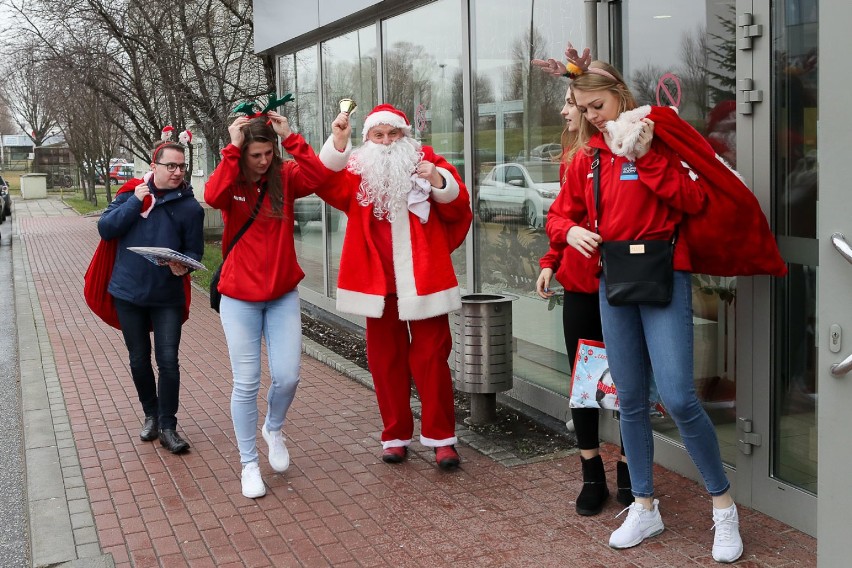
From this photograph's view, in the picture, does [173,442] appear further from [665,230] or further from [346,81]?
[346,81]

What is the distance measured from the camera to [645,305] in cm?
420

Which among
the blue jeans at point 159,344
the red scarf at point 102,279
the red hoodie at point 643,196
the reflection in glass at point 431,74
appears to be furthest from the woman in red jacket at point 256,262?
the reflection in glass at point 431,74

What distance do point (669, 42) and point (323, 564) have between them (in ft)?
9.86

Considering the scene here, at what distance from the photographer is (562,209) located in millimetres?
4617

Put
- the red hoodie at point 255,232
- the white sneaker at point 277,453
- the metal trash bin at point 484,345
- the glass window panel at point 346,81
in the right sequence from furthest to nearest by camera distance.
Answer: the glass window panel at point 346,81, the metal trash bin at point 484,345, the white sneaker at point 277,453, the red hoodie at point 255,232

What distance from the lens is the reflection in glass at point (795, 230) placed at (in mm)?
4301

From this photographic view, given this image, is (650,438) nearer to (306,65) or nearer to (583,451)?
(583,451)

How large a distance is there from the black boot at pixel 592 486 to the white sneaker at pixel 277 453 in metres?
1.63

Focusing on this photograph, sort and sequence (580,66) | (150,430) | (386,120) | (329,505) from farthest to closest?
(150,430), (386,120), (329,505), (580,66)

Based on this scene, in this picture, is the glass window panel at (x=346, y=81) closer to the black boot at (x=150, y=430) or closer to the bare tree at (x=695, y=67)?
the black boot at (x=150, y=430)

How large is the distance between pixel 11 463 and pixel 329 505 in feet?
8.19
